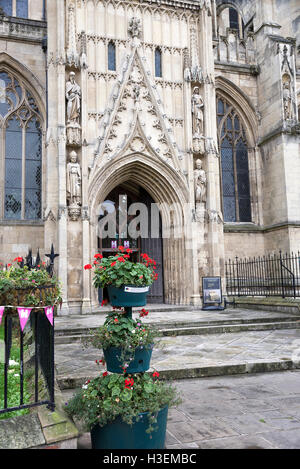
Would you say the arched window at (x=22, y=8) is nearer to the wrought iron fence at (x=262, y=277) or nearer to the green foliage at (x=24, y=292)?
the wrought iron fence at (x=262, y=277)

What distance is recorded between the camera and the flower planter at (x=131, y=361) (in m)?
3.38

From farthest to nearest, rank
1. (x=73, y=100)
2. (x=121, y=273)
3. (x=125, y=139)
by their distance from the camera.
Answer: (x=125, y=139)
(x=73, y=100)
(x=121, y=273)

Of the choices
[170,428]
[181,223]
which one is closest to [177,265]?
[181,223]

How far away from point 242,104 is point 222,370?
1556 centimetres

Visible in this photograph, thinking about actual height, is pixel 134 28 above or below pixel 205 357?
above

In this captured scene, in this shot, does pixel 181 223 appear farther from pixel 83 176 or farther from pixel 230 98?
pixel 230 98

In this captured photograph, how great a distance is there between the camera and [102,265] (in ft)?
11.9

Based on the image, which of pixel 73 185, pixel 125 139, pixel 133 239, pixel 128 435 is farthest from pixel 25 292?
pixel 133 239

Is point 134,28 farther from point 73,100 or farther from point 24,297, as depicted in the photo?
point 24,297

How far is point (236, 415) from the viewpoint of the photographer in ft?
13.3

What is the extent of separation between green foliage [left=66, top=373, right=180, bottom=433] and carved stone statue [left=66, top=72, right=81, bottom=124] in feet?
38.4

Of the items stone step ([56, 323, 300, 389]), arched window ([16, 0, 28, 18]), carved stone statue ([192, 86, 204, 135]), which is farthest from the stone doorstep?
arched window ([16, 0, 28, 18])

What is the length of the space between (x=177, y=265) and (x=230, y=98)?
9030 mm

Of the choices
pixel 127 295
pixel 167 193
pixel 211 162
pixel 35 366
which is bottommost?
pixel 35 366
